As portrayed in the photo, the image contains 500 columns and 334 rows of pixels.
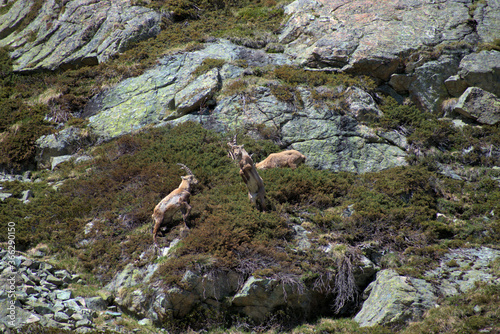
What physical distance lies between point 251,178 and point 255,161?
4466mm

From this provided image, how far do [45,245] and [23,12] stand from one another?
2945 centimetres

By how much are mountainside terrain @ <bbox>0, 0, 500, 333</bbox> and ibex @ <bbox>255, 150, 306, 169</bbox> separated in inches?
19.0

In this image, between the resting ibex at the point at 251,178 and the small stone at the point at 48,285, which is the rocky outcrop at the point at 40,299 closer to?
the small stone at the point at 48,285

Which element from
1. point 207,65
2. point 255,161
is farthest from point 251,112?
point 207,65

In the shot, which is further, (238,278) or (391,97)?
(391,97)

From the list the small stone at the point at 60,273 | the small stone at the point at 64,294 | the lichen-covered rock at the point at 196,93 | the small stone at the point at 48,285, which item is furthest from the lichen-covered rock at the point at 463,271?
the lichen-covered rock at the point at 196,93

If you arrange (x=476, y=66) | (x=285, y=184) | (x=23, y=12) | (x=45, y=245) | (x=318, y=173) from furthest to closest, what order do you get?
(x=23, y=12), (x=476, y=66), (x=318, y=173), (x=285, y=184), (x=45, y=245)

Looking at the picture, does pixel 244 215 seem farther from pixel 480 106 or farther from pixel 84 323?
pixel 480 106

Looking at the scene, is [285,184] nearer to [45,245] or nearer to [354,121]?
[354,121]

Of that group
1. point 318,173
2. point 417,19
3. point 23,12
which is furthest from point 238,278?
point 23,12

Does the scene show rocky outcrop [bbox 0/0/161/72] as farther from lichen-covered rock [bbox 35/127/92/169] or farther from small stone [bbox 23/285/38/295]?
small stone [bbox 23/285/38/295]

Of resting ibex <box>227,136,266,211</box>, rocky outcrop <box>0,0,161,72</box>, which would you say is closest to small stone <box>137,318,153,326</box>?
resting ibex <box>227,136,266,211</box>

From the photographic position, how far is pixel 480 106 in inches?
703

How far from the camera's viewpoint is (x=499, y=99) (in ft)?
59.2
